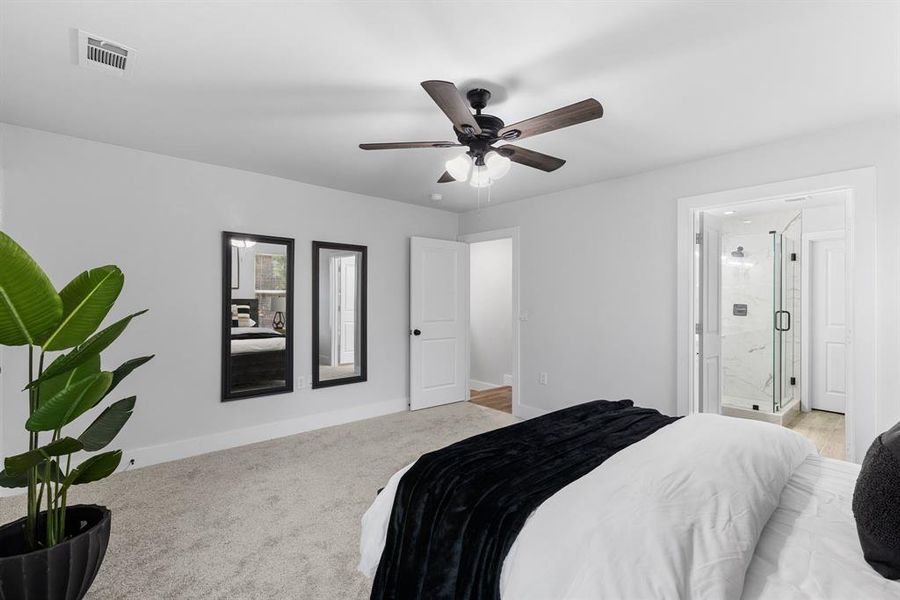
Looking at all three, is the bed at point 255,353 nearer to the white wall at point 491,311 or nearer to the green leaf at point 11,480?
the green leaf at point 11,480

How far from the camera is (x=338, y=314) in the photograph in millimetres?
4535

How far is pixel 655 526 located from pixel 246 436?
3.71 metres

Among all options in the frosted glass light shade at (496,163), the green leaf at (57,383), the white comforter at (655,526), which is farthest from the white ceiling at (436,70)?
the white comforter at (655,526)

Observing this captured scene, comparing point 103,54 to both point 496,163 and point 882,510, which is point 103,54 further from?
point 882,510

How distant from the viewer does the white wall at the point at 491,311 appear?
6.22m

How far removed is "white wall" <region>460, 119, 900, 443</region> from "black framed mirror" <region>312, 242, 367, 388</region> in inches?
68.4

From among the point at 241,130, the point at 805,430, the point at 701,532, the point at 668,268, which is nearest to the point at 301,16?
the point at 241,130

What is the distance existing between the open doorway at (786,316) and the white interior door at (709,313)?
1010 millimetres

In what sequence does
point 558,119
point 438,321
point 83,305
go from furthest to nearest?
1. point 438,321
2. point 558,119
3. point 83,305

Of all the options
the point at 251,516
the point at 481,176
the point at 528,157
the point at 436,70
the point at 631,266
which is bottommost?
the point at 251,516

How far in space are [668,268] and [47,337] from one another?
13.1ft

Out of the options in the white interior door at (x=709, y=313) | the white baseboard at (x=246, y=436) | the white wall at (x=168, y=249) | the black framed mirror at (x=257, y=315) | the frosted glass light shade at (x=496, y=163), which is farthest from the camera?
the black framed mirror at (x=257, y=315)

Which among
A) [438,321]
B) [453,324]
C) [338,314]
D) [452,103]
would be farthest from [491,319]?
[452,103]

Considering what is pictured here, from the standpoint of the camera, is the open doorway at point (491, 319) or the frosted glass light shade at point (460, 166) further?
the open doorway at point (491, 319)
